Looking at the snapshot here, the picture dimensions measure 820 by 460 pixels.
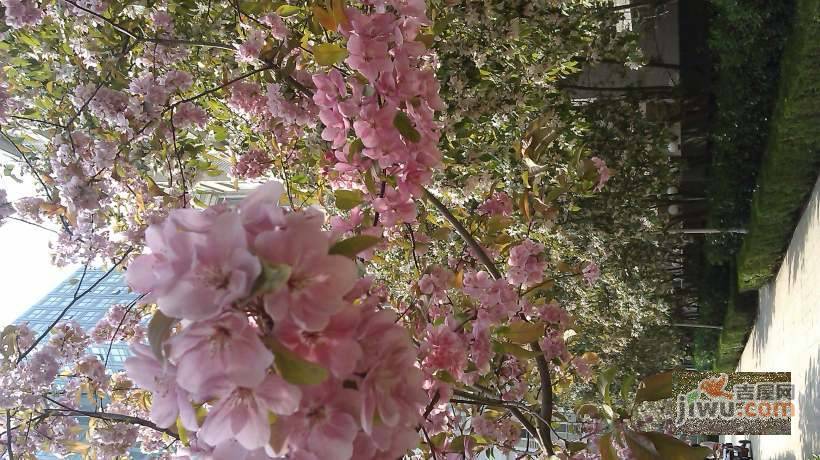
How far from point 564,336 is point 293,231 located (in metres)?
1.66

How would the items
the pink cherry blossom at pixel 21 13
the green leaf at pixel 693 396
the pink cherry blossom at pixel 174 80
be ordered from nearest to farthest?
the pink cherry blossom at pixel 21 13 < the pink cherry blossom at pixel 174 80 < the green leaf at pixel 693 396

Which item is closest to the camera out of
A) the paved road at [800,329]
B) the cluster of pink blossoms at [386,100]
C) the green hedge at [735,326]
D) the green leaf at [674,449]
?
the green leaf at [674,449]

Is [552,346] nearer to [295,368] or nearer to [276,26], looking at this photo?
[276,26]

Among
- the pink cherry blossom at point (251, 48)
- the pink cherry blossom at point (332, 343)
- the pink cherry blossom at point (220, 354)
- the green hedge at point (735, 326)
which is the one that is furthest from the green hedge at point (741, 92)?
the pink cherry blossom at point (220, 354)

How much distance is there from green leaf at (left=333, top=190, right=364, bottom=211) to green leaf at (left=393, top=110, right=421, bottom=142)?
232mm

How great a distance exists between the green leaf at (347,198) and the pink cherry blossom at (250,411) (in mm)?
741

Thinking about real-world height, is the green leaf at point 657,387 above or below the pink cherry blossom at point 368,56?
below

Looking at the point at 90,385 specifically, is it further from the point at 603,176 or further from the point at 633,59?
the point at 633,59

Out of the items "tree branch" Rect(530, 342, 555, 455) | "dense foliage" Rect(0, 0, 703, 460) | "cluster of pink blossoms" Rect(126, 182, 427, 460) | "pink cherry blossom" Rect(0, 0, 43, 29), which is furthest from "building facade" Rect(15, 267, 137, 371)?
"cluster of pink blossoms" Rect(126, 182, 427, 460)

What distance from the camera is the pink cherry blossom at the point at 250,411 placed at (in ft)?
1.85

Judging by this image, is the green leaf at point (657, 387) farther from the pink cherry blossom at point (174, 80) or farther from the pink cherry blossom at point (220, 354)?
the pink cherry blossom at point (174, 80)

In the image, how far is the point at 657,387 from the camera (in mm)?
1176

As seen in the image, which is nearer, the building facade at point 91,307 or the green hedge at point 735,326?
the building facade at point 91,307

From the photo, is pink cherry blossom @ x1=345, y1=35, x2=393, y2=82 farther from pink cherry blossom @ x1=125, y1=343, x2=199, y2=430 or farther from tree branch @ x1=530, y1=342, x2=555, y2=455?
tree branch @ x1=530, y1=342, x2=555, y2=455
